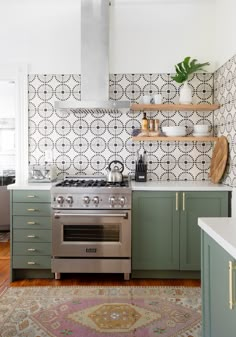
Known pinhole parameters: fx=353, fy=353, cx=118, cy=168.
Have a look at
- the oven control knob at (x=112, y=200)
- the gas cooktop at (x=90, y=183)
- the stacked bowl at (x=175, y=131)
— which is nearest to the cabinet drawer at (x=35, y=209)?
the gas cooktop at (x=90, y=183)

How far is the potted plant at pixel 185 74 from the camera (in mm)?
3598

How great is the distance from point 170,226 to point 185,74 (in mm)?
1547

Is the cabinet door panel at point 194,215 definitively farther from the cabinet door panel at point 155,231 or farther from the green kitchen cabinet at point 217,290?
the green kitchen cabinet at point 217,290

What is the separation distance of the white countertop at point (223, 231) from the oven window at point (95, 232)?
1519 mm

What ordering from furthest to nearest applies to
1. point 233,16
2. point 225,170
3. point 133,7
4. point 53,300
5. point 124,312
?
1. point 133,7
2. point 225,170
3. point 233,16
4. point 53,300
5. point 124,312

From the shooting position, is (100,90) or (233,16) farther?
(100,90)

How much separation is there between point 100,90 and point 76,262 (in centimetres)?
170

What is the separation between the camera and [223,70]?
135 inches

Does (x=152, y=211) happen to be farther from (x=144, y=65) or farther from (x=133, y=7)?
(x=133, y=7)

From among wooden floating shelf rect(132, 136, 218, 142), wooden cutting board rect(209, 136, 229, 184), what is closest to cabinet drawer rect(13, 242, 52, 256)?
wooden floating shelf rect(132, 136, 218, 142)

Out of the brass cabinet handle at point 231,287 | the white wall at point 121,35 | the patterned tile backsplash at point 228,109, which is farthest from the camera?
the white wall at point 121,35

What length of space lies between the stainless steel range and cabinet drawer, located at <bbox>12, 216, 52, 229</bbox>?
9cm

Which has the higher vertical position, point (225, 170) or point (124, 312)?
point (225, 170)

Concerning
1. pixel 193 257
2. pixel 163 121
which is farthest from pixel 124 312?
pixel 163 121
